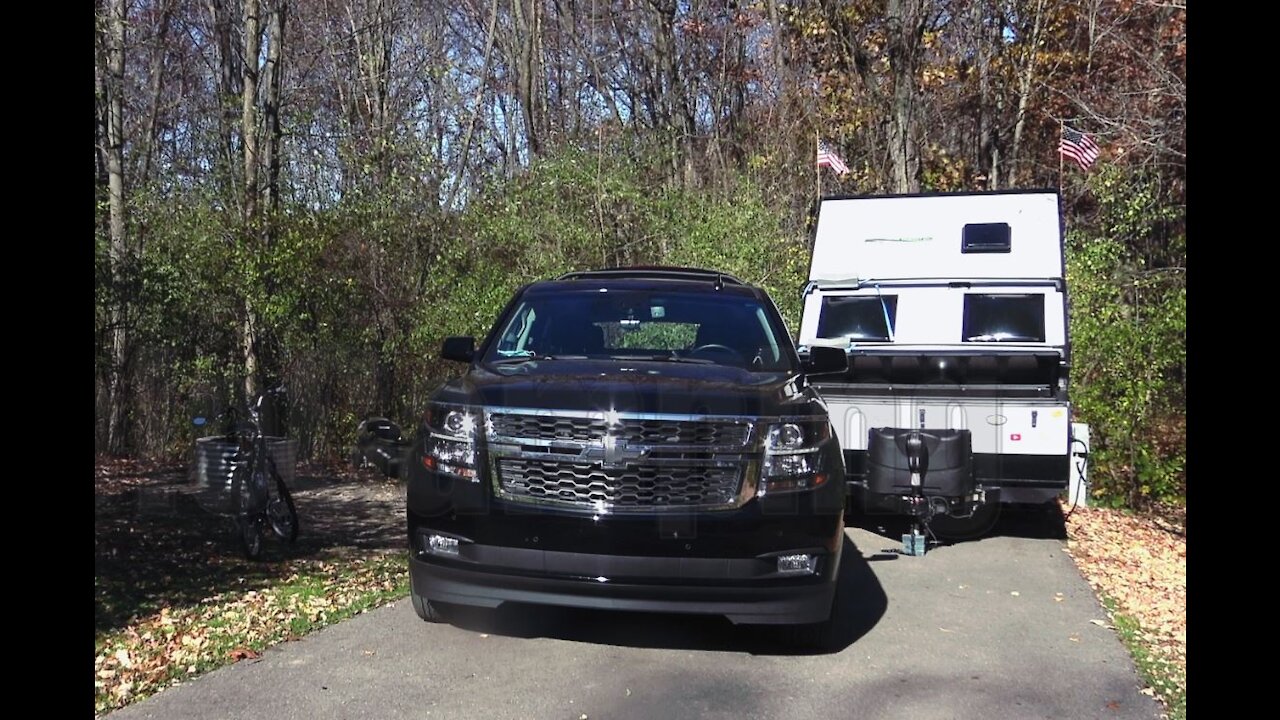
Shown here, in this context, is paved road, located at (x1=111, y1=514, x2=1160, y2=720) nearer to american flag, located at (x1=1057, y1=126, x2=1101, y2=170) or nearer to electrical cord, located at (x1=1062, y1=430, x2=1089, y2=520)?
electrical cord, located at (x1=1062, y1=430, x2=1089, y2=520)

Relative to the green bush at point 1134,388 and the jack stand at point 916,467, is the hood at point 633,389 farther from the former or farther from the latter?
the green bush at point 1134,388

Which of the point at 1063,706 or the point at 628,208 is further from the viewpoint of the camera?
the point at 628,208

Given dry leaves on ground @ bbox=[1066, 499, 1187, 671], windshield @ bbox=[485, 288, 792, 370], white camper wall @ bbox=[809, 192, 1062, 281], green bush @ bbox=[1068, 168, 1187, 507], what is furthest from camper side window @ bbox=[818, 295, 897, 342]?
windshield @ bbox=[485, 288, 792, 370]

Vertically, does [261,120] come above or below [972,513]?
above

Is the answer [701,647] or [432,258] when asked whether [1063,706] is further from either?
[432,258]

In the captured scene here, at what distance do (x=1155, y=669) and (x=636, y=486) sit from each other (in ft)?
9.46

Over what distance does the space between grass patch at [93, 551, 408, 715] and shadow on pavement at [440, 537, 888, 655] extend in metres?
0.88

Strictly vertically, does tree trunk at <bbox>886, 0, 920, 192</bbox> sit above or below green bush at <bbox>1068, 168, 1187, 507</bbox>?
above

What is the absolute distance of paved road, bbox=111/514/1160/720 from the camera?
4.83 metres

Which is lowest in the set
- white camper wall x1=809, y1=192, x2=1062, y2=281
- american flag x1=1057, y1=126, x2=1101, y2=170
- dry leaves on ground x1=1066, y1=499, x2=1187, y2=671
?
dry leaves on ground x1=1066, y1=499, x2=1187, y2=671

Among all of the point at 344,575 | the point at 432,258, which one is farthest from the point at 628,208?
the point at 344,575

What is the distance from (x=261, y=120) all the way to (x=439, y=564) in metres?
11.1
